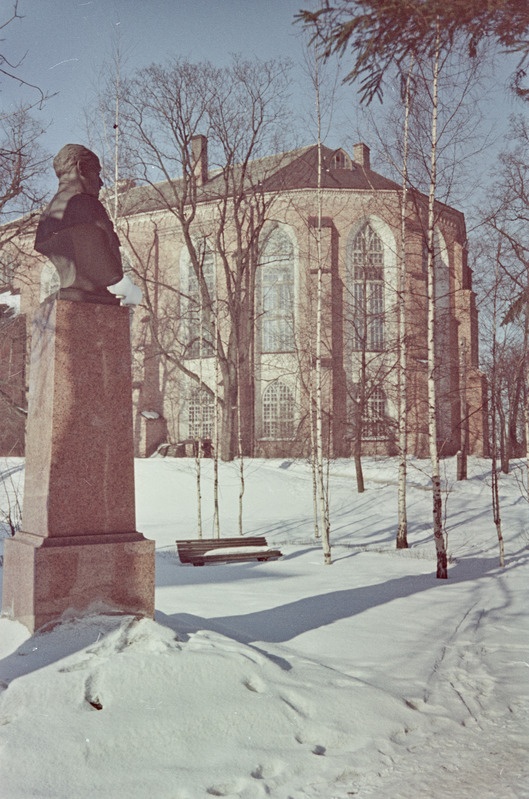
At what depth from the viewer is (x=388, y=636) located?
736cm

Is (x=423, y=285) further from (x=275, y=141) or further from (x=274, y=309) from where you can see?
(x=275, y=141)

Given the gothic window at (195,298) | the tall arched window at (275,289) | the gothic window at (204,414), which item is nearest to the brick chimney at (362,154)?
the tall arched window at (275,289)

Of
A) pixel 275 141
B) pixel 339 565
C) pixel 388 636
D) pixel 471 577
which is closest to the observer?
pixel 388 636

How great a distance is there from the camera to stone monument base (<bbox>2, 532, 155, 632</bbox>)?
584cm

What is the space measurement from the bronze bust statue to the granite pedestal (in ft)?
0.91

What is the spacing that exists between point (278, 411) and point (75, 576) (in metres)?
30.7

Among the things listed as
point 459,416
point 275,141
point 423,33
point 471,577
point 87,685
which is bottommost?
point 471,577

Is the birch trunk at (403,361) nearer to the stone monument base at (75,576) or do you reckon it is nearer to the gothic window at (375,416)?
the stone monument base at (75,576)

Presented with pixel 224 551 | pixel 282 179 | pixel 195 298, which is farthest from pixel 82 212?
pixel 195 298

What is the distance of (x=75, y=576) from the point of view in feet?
19.6

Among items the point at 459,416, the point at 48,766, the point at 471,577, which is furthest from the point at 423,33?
the point at 459,416

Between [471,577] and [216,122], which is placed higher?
[216,122]

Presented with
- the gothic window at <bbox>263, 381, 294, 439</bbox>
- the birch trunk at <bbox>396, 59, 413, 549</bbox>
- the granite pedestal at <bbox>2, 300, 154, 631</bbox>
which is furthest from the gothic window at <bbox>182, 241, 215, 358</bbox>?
the granite pedestal at <bbox>2, 300, 154, 631</bbox>

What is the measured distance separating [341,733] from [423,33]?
5448 mm
